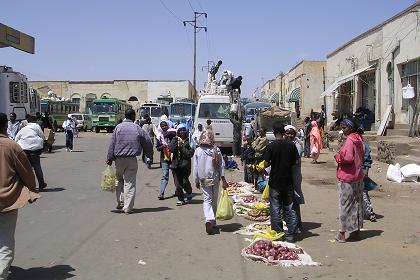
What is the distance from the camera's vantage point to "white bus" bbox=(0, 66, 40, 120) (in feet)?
72.4

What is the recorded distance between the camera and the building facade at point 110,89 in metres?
76.6

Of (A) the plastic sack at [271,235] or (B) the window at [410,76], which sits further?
(B) the window at [410,76]

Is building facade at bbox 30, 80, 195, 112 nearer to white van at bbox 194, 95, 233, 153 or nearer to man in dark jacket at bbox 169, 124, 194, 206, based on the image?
white van at bbox 194, 95, 233, 153

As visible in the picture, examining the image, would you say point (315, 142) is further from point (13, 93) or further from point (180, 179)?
point (13, 93)

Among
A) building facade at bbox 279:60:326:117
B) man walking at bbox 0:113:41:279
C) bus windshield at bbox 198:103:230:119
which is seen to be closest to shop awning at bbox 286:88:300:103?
building facade at bbox 279:60:326:117

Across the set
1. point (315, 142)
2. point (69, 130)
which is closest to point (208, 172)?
point (315, 142)

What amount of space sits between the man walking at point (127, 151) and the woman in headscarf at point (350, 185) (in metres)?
3.66

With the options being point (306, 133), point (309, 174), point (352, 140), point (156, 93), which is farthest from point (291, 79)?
point (352, 140)

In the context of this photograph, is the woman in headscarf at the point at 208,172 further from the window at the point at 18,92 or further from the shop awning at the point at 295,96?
the shop awning at the point at 295,96

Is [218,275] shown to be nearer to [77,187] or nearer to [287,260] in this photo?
[287,260]

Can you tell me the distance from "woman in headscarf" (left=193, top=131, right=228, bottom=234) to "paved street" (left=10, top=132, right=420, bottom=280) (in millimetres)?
424

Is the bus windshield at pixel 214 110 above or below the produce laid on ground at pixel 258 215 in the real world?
above

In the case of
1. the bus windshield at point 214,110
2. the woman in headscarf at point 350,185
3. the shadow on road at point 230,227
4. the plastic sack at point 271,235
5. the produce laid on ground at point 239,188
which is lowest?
the shadow on road at point 230,227

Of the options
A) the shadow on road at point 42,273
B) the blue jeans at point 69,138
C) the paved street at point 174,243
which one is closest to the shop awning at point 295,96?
the blue jeans at point 69,138
